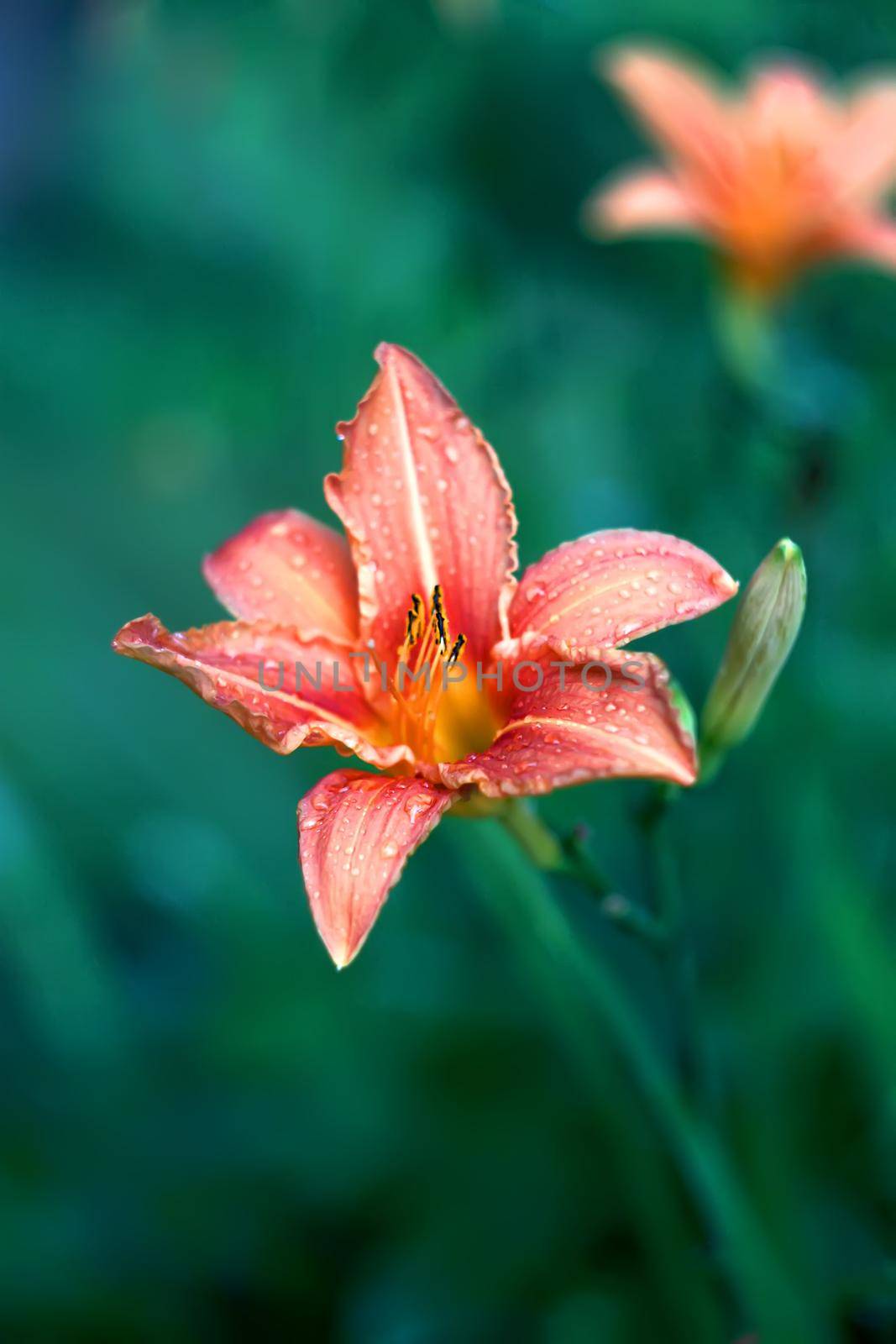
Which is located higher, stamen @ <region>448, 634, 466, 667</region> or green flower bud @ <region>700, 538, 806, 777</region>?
stamen @ <region>448, 634, 466, 667</region>

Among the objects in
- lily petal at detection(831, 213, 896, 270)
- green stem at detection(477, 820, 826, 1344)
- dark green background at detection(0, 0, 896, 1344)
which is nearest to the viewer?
green stem at detection(477, 820, 826, 1344)

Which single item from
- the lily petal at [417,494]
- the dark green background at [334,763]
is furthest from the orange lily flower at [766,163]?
the lily petal at [417,494]

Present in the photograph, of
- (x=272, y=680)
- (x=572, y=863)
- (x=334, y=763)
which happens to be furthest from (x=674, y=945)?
(x=334, y=763)

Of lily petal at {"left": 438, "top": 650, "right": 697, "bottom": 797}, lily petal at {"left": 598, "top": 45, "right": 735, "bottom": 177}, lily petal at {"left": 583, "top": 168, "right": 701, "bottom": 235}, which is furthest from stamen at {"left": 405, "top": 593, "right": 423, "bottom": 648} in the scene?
lily petal at {"left": 598, "top": 45, "right": 735, "bottom": 177}

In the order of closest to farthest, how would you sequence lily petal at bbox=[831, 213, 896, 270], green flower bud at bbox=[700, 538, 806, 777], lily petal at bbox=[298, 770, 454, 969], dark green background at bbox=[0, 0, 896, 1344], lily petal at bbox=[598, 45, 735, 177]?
1. lily petal at bbox=[298, 770, 454, 969]
2. green flower bud at bbox=[700, 538, 806, 777]
3. dark green background at bbox=[0, 0, 896, 1344]
4. lily petal at bbox=[831, 213, 896, 270]
5. lily petal at bbox=[598, 45, 735, 177]

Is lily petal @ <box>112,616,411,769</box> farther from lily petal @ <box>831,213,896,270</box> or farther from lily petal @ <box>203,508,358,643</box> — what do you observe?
lily petal @ <box>831,213,896,270</box>

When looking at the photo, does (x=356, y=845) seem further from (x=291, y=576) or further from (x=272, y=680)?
(x=291, y=576)

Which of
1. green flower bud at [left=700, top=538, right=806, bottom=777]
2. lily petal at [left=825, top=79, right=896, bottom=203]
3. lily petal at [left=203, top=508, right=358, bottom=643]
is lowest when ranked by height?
green flower bud at [left=700, top=538, right=806, bottom=777]

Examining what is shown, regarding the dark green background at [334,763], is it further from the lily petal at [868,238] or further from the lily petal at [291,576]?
the lily petal at [291,576]
